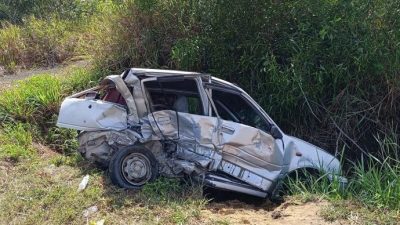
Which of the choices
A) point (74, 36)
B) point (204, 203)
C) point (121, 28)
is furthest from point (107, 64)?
point (204, 203)

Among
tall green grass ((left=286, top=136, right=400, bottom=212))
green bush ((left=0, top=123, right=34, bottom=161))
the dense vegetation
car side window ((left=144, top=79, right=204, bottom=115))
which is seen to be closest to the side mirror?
tall green grass ((left=286, top=136, right=400, bottom=212))

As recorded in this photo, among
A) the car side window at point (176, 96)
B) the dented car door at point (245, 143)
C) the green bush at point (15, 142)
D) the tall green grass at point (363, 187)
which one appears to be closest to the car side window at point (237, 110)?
the dented car door at point (245, 143)

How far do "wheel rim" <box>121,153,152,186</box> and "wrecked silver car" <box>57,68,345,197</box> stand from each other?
0.01 metres

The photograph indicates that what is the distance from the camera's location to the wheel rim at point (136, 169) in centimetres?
672

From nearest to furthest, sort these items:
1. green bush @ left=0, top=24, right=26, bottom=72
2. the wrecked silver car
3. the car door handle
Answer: the wrecked silver car → the car door handle → green bush @ left=0, top=24, right=26, bottom=72

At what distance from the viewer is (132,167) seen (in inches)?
266

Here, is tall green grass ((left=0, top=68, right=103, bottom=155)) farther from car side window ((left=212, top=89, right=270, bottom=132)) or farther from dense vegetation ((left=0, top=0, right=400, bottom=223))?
car side window ((left=212, top=89, right=270, bottom=132))

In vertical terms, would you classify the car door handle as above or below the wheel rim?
above

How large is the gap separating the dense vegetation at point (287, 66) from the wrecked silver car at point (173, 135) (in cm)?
91

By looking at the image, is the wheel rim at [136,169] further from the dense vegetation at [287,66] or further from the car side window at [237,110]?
the dense vegetation at [287,66]

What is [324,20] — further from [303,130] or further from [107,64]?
[107,64]

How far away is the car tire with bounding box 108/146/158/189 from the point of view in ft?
21.8

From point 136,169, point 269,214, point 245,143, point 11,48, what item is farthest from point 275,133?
point 11,48

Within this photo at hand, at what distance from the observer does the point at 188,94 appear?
7160 mm
